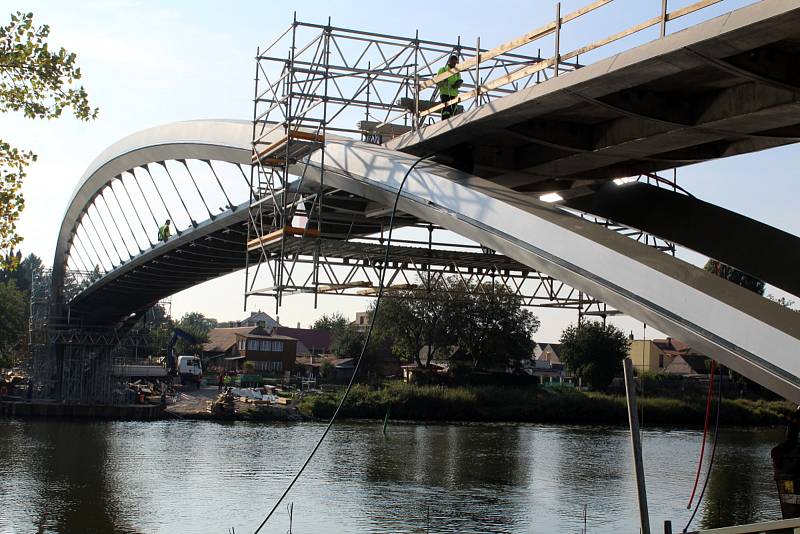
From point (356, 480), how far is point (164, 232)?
1025 cm

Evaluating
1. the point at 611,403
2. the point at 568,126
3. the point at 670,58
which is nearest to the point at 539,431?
the point at 611,403

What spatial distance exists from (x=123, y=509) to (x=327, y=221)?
26.8 feet

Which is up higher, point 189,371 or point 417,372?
point 417,372

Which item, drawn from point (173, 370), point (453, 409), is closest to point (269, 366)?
point (173, 370)

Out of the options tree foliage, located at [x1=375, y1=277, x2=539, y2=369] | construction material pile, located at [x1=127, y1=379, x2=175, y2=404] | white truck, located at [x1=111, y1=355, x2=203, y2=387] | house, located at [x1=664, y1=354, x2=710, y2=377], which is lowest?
construction material pile, located at [x1=127, y1=379, x2=175, y2=404]

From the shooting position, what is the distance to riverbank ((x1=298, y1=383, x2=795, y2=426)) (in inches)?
1751

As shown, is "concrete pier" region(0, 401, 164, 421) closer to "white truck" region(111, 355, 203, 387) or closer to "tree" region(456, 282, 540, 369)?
"white truck" region(111, 355, 203, 387)

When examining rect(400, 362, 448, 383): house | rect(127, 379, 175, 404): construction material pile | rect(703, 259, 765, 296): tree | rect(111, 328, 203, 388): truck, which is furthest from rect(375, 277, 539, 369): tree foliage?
rect(127, 379, 175, 404): construction material pile

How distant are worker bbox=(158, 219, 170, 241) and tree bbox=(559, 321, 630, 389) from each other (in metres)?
30.5

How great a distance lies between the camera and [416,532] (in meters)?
17.5

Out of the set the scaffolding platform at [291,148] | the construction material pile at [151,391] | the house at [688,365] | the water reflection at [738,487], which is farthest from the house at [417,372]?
the scaffolding platform at [291,148]

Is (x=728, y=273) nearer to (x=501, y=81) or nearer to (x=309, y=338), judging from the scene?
(x=501, y=81)

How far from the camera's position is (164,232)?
95.4 feet

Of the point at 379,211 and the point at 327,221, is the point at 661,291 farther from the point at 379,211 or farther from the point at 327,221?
the point at 327,221
